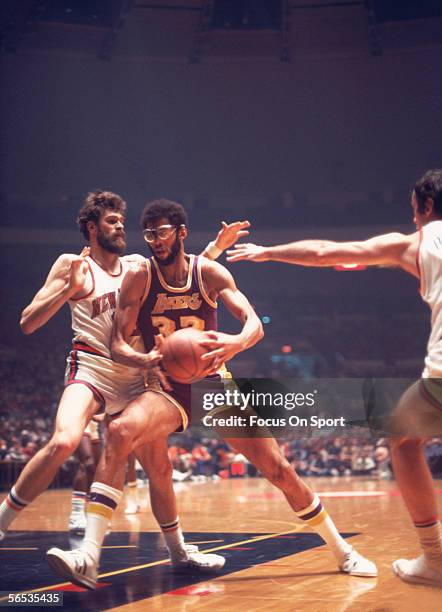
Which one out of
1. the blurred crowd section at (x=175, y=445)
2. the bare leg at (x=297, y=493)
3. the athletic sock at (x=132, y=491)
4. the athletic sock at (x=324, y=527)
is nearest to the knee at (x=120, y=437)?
the bare leg at (x=297, y=493)

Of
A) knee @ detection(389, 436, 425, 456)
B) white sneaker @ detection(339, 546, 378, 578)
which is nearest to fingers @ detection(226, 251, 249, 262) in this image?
knee @ detection(389, 436, 425, 456)

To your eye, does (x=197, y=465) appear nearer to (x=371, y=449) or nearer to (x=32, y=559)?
(x=371, y=449)

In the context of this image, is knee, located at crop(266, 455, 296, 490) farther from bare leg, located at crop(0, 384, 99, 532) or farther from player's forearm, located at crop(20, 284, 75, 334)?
player's forearm, located at crop(20, 284, 75, 334)

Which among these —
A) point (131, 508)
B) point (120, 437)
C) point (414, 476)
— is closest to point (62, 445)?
point (120, 437)

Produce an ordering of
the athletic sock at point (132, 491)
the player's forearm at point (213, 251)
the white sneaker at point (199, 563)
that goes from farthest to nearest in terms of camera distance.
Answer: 1. the athletic sock at point (132, 491)
2. the player's forearm at point (213, 251)
3. the white sneaker at point (199, 563)

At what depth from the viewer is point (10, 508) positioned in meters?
4.74

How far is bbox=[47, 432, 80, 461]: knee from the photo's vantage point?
4531 millimetres

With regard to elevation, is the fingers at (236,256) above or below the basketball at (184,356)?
above

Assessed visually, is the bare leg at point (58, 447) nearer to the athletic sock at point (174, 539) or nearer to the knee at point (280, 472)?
the athletic sock at point (174, 539)

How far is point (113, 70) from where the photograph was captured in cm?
2219

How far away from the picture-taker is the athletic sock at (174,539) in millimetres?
5113

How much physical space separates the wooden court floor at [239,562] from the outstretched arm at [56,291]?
150 cm

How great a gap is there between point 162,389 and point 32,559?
6.02ft

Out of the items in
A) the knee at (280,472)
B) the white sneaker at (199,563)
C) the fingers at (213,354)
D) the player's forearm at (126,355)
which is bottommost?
the white sneaker at (199,563)
